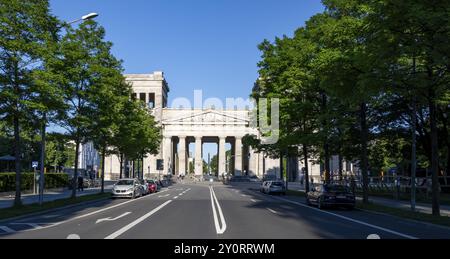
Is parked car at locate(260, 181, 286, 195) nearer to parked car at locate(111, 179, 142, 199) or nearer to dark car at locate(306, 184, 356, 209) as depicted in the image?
parked car at locate(111, 179, 142, 199)

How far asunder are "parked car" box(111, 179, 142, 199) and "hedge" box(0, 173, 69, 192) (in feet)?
25.8

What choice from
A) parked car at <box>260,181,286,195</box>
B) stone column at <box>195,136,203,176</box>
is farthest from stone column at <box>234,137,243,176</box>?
parked car at <box>260,181,286,195</box>

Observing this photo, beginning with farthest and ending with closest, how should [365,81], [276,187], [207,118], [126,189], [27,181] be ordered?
[207,118]
[276,187]
[27,181]
[126,189]
[365,81]

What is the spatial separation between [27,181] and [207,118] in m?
90.0

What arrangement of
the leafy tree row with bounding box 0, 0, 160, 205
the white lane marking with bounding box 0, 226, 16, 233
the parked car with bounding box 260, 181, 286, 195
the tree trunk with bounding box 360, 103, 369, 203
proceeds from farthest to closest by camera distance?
the parked car with bounding box 260, 181, 286, 195 < the tree trunk with bounding box 360, 103, 369, 203 < the leafy tree row with bounding box 0, 0, 160, 205 < the white lane marking with bounding box 0, 226, 16, 233

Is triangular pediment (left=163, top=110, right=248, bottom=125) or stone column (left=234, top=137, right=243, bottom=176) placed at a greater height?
triangular pediment (left=163, top=110, right=248, bottom=125)

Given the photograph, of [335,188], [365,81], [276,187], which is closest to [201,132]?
[276,187]

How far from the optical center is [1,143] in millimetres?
64688

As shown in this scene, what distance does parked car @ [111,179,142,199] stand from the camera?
3828cm

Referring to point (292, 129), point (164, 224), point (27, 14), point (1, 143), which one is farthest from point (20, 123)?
point (1, 143)

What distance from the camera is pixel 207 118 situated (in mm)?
130250

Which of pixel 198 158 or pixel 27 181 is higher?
pixel 198 158

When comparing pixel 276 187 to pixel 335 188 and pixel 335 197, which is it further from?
pixel 335 197
